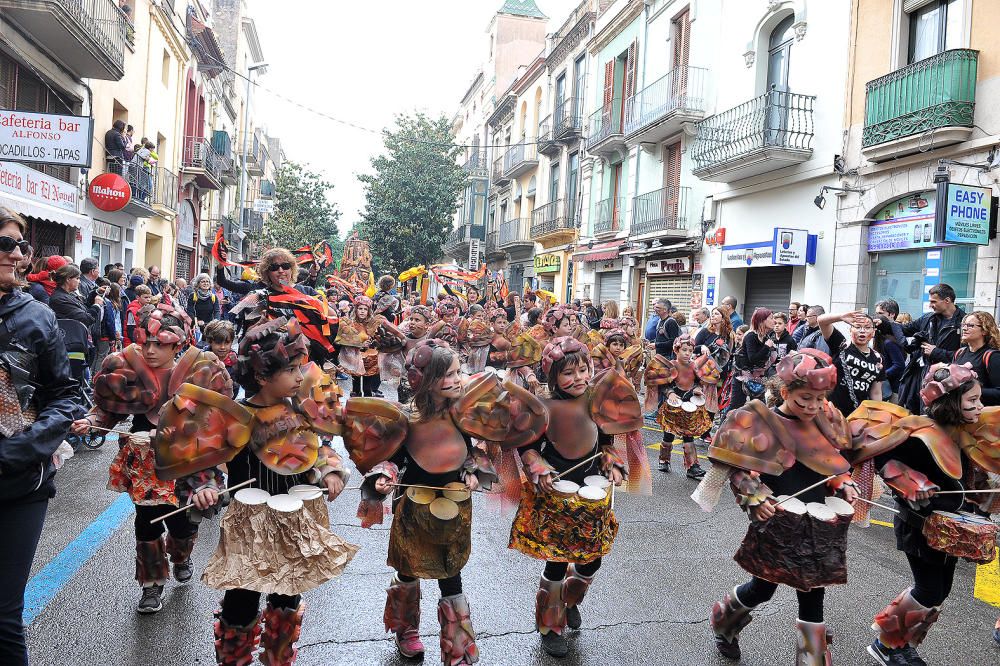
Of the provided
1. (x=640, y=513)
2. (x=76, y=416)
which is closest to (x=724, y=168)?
(x=640, y=513)

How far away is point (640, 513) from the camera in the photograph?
6609mm

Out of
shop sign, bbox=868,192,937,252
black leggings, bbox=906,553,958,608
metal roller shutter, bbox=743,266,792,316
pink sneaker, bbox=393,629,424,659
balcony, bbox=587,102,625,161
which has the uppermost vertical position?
balcony, bbox=587,102,625,161

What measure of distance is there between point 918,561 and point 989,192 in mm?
8468

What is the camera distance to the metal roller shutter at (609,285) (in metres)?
23.6

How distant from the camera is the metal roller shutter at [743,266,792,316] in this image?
1530 centimetres

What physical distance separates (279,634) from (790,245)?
1307cm

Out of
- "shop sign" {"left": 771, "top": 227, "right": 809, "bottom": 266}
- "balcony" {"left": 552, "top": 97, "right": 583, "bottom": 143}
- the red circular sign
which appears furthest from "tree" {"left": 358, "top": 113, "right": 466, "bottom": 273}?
"shop sign" {"left": 771, "top": 227, "right": 809, "bottom": 266}

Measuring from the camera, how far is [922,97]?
37.3 feet

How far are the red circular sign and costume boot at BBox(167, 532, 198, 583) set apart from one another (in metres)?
13.4

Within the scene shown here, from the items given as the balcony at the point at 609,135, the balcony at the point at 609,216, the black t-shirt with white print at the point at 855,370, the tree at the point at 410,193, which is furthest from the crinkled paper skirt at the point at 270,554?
the tree at the point at 410,193

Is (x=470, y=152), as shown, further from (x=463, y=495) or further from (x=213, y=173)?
(x=463, y=495)

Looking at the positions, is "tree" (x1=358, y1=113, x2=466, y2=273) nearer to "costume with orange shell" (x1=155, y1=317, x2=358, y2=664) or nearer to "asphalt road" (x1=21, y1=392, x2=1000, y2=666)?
"asphalt road" (x1=21, y1=392, x2=1000, y2=666)

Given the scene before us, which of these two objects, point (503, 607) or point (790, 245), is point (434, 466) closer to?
point (503, 607)

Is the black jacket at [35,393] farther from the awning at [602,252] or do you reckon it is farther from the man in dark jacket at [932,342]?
the awning at [602,252]
